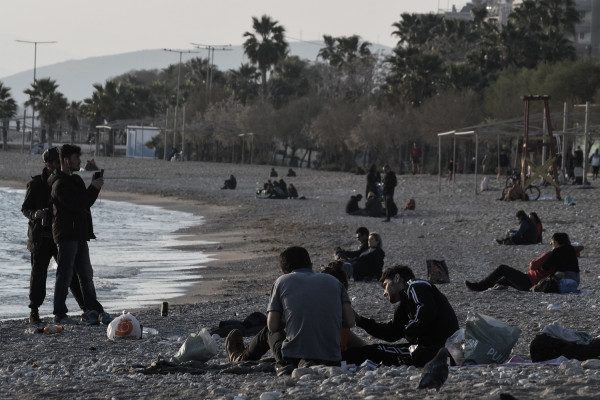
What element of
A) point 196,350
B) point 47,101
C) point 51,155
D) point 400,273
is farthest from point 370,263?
point 47,101

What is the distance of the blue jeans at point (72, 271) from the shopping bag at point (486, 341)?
4.33 metres

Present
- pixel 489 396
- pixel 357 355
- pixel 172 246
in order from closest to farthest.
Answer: pixel 489 396 < pixel 357 355 < pixel 172 246

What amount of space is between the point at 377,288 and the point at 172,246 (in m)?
11.3

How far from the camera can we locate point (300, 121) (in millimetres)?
72812

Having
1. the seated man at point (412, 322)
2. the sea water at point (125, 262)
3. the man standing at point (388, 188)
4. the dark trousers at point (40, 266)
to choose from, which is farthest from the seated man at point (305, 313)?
the man standing at point (388, 188)

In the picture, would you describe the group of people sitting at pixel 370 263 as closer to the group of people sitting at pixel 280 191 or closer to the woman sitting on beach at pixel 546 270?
the woman sitting on beach at pixel 546 270

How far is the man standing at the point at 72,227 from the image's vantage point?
10648 mm

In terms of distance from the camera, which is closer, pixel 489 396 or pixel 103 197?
pixel 489 396

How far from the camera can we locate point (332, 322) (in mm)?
7570

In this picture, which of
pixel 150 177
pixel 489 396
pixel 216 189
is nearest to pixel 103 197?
pixel 216 189

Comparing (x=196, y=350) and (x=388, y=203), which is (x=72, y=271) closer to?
(x=196, y=350)

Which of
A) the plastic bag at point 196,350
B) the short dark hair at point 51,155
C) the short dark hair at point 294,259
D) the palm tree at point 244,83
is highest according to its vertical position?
the palm tree at point 244,83

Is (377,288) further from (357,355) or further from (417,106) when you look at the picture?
(417,106)

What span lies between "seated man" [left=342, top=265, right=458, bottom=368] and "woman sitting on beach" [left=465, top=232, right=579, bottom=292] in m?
5.13
